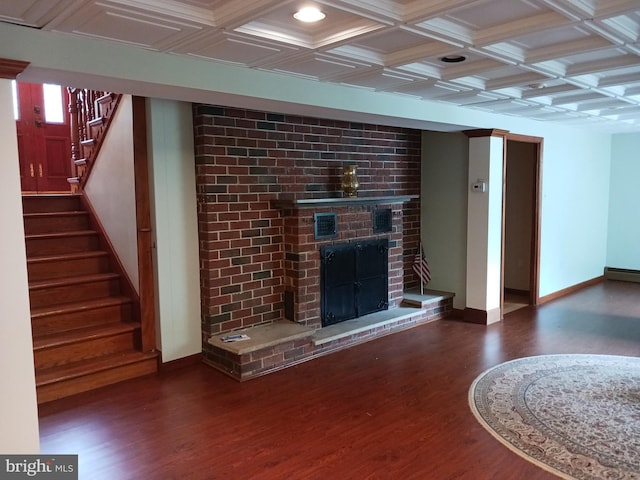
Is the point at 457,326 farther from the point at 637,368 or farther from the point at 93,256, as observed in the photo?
the point at 93,256

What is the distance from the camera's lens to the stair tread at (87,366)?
3.39 m

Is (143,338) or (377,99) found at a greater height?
(377,99)

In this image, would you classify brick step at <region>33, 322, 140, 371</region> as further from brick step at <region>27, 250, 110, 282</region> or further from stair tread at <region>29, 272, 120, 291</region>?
brick step at <region>27, 250, 110, 282</region>

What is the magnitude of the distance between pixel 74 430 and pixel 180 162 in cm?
201

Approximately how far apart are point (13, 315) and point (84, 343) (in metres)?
1.48

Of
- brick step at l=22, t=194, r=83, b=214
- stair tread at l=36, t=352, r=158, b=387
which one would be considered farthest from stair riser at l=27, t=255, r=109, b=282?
stair tread at l=36, t=352, r=158, b=387

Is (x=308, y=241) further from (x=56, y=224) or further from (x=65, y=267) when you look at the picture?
(x=56, y=224)

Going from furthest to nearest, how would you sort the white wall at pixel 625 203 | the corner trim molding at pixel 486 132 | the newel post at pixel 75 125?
the white wall at pixel 625 203 < the newel post at pixel 75 125 < the corner trim molding at pixel 486 132

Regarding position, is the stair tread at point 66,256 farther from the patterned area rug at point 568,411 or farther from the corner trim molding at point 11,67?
the patterned area rug at point 568,411

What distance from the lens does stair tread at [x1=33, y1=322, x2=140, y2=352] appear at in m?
3.56

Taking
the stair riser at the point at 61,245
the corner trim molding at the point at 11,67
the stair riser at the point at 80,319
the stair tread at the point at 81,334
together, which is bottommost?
the stair tread at the point at 81,334

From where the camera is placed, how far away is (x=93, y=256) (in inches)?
170

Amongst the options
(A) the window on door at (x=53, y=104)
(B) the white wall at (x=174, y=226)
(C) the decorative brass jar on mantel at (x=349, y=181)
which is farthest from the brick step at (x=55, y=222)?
(C) the decorative brass jar on mantel at (x=349, y=181)

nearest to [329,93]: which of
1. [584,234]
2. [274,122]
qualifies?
[274,122]
